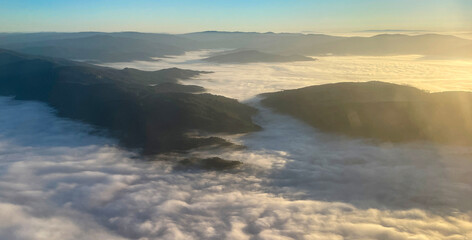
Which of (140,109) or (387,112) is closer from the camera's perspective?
(387,112)

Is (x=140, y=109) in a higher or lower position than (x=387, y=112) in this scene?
lower

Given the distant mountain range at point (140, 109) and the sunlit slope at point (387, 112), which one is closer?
the sunlit slope at point (387, 112)

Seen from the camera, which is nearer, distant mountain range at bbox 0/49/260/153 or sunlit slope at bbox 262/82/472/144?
sunlit slope at bbox 262/82/472/144

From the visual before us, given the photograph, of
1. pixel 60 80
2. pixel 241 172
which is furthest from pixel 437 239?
pixel 60 80

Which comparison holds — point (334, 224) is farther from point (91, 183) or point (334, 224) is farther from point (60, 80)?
point (60, 80)
